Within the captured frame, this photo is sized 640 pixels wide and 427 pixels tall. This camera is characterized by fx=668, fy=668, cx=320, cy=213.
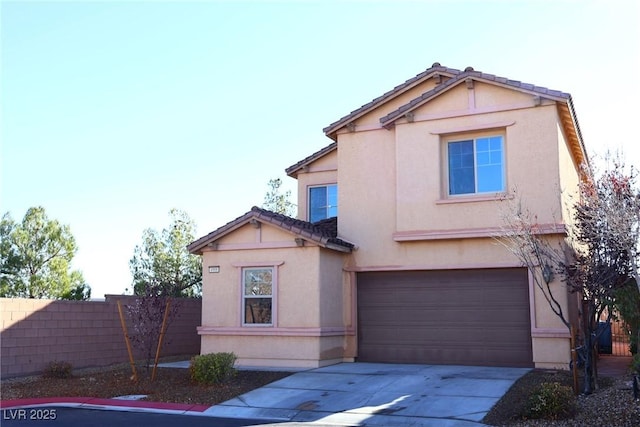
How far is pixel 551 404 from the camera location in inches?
411

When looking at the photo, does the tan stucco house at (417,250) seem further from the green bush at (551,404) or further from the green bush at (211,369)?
the green bush at (551,404)

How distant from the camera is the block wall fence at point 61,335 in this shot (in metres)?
15.7

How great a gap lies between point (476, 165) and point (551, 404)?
7.51 meters

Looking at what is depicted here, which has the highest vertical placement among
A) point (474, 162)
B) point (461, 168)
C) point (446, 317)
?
point (474, 162)

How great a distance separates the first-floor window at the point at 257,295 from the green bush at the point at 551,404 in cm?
778

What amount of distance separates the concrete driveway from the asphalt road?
53cm

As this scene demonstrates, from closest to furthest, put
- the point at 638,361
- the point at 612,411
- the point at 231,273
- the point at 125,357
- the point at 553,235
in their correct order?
the point at 612,411, the point at 638,361, the point at 553,235, the point at 231,273, the point at 125,357

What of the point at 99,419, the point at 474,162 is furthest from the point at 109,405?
the point at 474,162

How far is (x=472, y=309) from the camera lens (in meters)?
16.5

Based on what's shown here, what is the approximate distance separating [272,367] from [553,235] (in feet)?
24.3

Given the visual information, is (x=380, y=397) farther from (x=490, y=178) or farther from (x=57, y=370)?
(x=57, y=370)

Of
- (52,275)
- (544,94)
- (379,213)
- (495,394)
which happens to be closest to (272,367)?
(379,213)

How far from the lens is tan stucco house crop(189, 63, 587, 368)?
15930mm

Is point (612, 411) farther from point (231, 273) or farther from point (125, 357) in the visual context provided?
point (125, 357)
